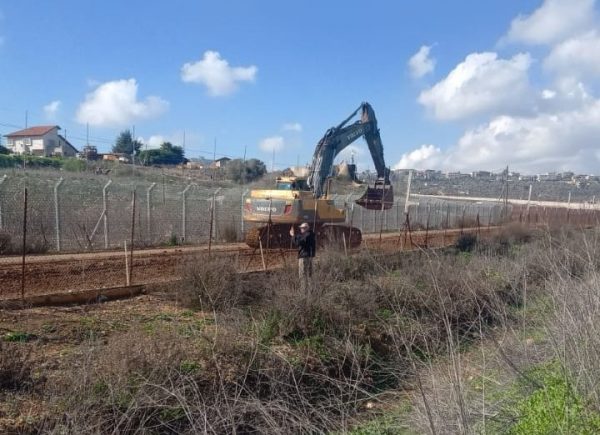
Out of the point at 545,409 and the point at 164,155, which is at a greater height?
the point at 164,155

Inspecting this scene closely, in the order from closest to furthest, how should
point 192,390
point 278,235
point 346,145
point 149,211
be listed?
point 192,390 → point 278,235 → point 149,211 → point 346,145

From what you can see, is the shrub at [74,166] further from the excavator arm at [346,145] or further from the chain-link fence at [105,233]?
the excavator arm at [346,145]

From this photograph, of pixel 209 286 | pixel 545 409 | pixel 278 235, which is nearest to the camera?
pixel 545 409

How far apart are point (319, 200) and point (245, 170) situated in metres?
A: 31.6

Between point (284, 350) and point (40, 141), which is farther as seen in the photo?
point (40, 141)

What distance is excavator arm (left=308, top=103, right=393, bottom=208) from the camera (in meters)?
22.1

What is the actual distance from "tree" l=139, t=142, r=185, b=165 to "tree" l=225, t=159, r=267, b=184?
17.3 ft

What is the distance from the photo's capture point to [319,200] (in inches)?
776

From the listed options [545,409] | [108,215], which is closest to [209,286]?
[545,409]

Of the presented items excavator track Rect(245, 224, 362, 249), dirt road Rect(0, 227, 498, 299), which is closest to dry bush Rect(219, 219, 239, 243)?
excavator track Rect(245, 224, 362, 249)

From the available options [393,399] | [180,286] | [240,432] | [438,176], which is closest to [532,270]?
[393,399]

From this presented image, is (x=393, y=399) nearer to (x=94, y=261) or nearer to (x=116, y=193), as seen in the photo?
(x=94, y=261)

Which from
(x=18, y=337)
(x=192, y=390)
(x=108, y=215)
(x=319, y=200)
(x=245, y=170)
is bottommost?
(x=192, y=390)

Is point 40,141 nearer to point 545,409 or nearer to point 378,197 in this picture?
point 378,197
